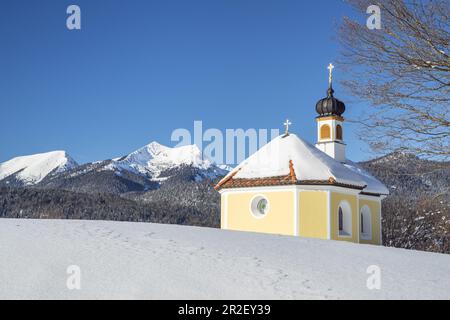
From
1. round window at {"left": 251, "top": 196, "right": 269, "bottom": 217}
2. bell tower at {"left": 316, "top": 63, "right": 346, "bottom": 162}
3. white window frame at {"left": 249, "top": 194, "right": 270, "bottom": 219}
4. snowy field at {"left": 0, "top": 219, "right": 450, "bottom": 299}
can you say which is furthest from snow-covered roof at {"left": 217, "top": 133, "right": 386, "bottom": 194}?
snowy field at {"left": 0, "top": 219, "right": 450, "bottom": 299}

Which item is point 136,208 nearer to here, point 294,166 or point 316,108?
point 316,108

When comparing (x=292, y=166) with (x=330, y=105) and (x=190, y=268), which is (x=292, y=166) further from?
(x=190, y=268)

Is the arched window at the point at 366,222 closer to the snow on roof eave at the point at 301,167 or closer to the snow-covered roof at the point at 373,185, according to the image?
the snow-covered roof at the point at 373,185

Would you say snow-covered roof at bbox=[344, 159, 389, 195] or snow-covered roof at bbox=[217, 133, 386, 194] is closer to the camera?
snow-covered roof at bbox=[217, 133, 386, 194]

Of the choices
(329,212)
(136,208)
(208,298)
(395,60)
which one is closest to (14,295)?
(208,298)

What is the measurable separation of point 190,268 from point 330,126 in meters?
22.5

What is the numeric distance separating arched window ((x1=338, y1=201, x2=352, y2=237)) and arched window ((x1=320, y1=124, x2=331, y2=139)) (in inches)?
309

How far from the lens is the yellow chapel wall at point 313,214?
1947 cm

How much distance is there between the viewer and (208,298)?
19.7ft

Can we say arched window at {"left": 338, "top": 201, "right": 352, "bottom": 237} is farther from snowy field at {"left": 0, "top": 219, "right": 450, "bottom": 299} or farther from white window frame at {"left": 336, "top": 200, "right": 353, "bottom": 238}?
snowy field at {"left": 0, "top": 219, "right": 450, "bottom": 299}

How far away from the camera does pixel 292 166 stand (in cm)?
2069

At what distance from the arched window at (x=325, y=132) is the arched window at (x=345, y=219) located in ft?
25.7

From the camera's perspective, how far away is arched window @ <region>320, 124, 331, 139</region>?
93.3 ft

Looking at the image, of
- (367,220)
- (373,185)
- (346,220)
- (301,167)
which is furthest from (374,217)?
(301,167)
